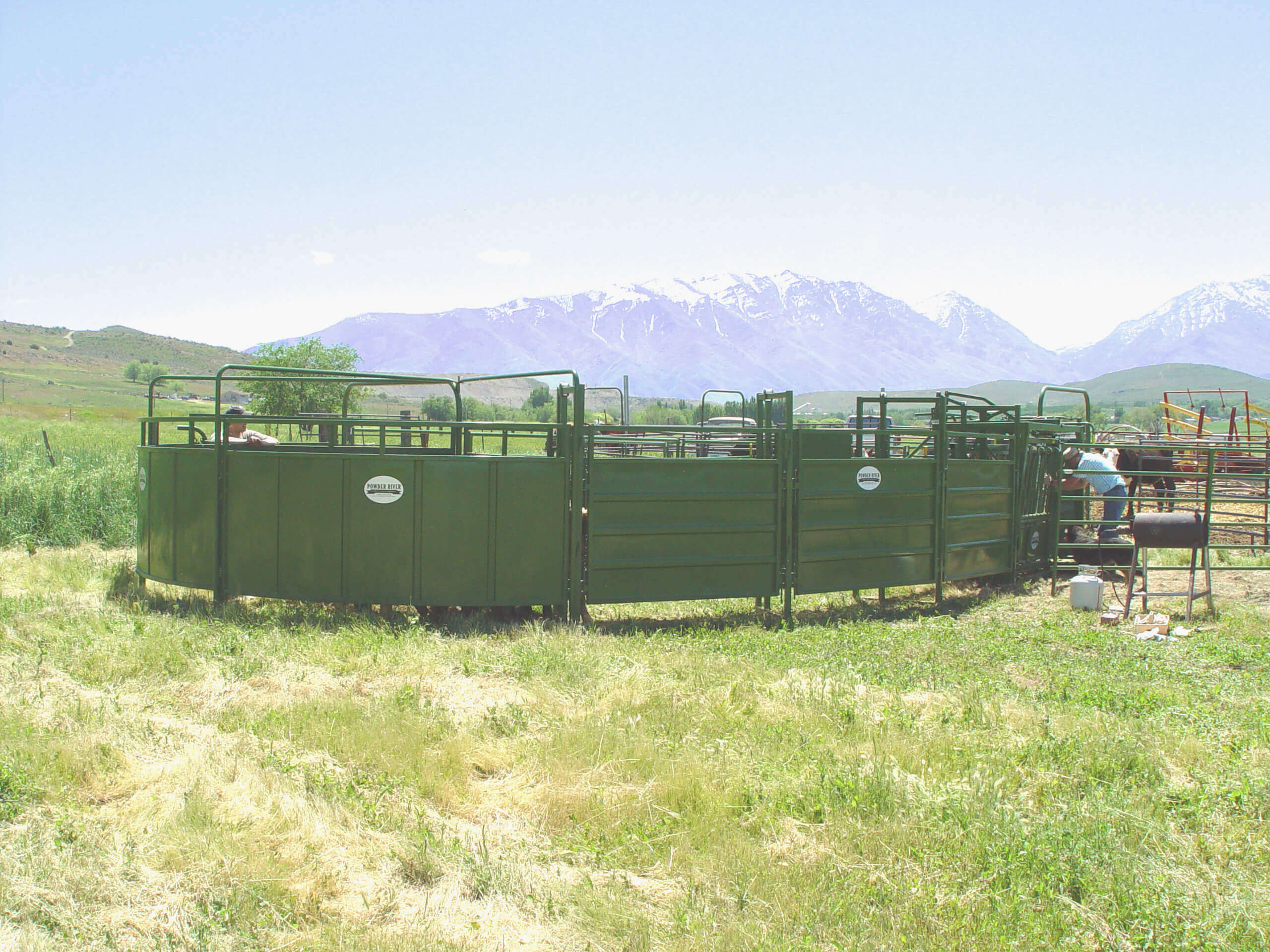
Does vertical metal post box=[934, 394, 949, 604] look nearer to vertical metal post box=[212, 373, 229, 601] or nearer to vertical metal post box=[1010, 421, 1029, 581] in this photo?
vertical metal post box=[1010, 421, 1029, 581]

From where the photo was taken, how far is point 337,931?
3674 millimetres

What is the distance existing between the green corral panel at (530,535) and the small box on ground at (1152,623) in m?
6.01

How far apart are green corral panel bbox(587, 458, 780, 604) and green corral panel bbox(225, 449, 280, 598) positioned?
10.4 feet

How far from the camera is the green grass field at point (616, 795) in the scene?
3764 millimetres

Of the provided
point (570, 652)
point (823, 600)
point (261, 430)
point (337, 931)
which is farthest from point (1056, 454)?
point (261, 430)

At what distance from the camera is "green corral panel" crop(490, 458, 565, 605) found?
346 inches

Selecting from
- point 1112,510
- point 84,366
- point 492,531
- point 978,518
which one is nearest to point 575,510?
point 492,531

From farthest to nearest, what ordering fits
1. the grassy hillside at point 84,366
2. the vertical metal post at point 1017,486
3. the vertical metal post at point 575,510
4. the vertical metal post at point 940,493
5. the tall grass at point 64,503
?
the grassy hillside at point 84,366 < the tall grass at point 64,503 < the vertical metal post at point 1017,486 < the vertical metal post at point 940,493 < the vertical metal post at point 575,510

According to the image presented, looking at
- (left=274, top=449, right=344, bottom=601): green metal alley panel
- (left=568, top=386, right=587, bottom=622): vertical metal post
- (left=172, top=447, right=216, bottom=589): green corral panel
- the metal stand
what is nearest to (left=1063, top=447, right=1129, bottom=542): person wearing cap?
the metal stand

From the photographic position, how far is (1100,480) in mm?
12602

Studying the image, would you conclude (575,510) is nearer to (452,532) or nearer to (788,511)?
(452,532)

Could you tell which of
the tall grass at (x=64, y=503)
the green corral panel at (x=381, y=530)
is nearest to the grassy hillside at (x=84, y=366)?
the tall grass at (x=64, y=503)

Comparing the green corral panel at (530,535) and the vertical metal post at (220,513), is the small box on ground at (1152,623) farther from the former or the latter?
the vertical metal post at (220,513)

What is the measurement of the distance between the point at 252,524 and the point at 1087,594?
9.27 metres
